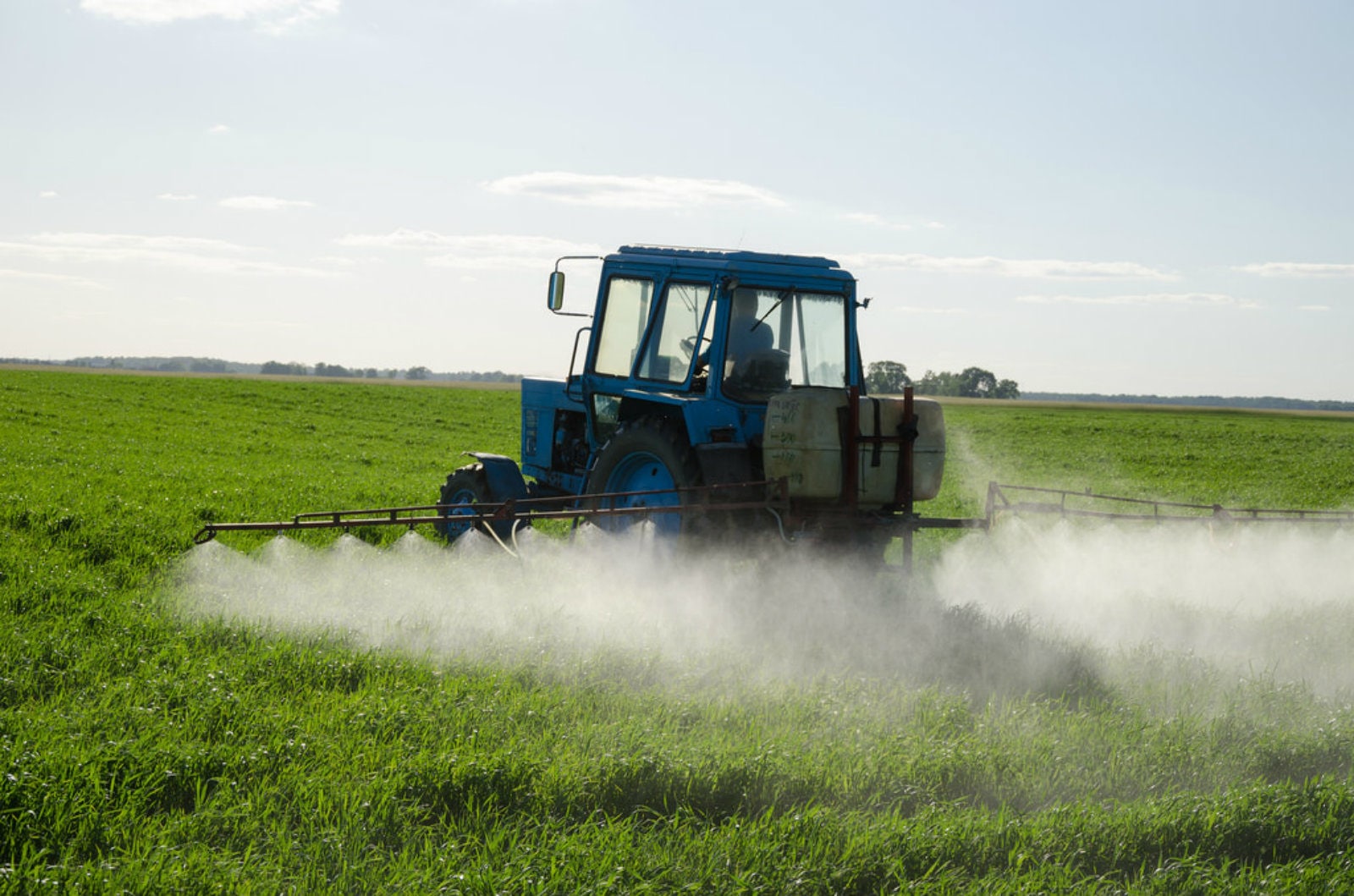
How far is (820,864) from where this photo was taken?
12.6ft

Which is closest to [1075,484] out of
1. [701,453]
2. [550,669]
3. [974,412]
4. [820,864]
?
[701,453]

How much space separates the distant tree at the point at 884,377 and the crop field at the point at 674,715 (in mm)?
1585

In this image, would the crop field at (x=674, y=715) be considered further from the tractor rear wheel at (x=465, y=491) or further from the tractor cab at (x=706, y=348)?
the tractor rear wheel at (x=465, y=491)

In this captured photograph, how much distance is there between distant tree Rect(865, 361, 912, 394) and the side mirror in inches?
101

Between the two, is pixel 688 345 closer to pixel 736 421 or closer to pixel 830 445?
pixel 736 421

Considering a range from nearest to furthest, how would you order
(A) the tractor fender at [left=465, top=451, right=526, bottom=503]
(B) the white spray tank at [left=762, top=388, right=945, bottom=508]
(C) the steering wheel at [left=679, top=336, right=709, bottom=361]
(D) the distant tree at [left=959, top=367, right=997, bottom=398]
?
1. (B) the white spray tank at [left=762, top=388, right=945, bottom=508]
2. (C) the steering wheel at [left=679, top=336, right=709, bottom=361]
3. (A) the tractor fender at [left=465, top=451, right=526, bottom=503]
4. (D) the distant tree at [left=959, top=367, right=997, bottom=398]

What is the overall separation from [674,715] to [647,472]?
319cm

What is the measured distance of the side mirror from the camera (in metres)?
9.28

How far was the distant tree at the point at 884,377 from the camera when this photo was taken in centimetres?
916

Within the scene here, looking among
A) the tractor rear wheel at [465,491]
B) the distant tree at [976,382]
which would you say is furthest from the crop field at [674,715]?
the distant tree at [976,382]

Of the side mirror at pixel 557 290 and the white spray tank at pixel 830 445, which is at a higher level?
the side mirror at pixel 557 290

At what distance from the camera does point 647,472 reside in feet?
27.0

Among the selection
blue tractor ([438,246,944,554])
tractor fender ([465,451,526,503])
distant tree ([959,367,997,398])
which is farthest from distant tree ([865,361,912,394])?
distant tree ([959,367,997,398])

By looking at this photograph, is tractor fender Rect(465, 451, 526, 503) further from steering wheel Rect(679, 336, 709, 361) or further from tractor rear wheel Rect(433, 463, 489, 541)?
steering wheel Rect(679, 336, 709, 361)
